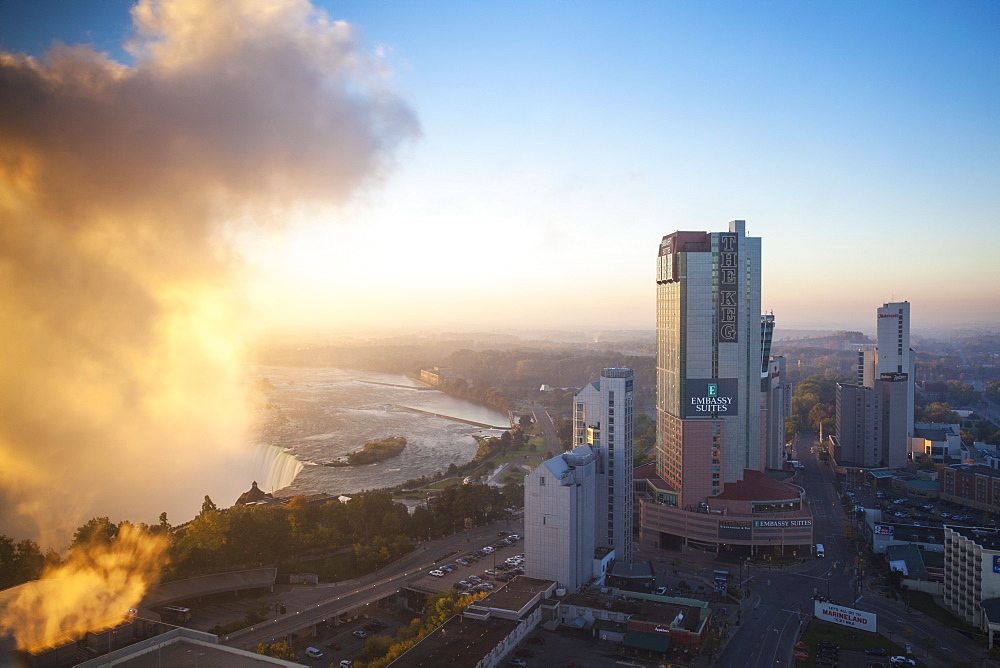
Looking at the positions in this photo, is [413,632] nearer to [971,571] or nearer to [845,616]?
[845,616]

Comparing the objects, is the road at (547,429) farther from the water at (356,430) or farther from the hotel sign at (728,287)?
the hotel sign at (728,287)

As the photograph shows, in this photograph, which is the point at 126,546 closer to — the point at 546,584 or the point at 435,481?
the point at 546,584

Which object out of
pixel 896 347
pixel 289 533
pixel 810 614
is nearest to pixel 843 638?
pixel 810 614

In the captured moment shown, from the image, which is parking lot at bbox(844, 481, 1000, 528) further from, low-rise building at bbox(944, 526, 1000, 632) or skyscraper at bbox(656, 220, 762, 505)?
skyscraper at bbox(656, 220, 762, 505)

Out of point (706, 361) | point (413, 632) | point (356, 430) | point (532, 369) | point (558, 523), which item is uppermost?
point (706, 361)

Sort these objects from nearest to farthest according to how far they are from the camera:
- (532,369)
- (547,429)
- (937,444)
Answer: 1. (937,444)
2. (547,429)
3. (532,369)

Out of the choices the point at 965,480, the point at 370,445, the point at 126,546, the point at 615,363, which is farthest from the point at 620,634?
the point at 615,363
